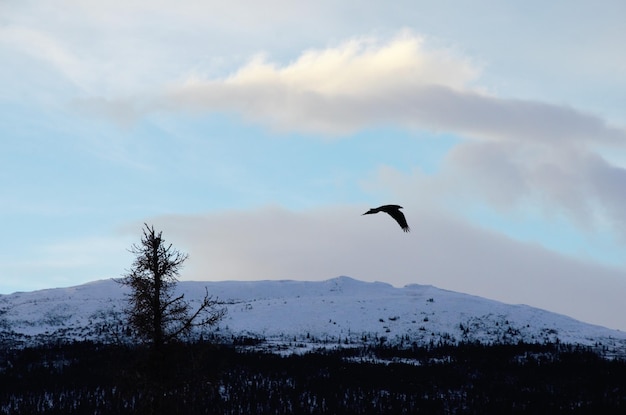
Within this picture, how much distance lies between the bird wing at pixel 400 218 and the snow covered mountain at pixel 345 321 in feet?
400

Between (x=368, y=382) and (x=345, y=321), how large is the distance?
108 feet

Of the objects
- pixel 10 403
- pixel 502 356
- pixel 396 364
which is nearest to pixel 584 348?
pixel 502 356

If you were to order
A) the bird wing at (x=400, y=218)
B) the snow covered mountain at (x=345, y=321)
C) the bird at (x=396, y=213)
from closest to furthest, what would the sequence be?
the bird at (x=396, y=213) → the bird wing at (x=400, y=218) → the snow covered mountain at (x=345, y=321)

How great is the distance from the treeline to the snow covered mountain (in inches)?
319

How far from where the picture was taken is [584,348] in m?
151

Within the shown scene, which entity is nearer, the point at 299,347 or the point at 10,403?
the point at 10,403

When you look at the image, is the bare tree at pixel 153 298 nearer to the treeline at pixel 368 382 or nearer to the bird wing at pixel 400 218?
the bird wing at pixel 400 218

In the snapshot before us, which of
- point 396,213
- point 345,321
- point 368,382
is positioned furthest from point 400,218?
point 345,321

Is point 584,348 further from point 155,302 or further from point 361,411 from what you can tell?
point 155,302

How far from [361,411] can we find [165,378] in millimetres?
102201

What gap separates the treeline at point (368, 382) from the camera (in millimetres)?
→ 124688

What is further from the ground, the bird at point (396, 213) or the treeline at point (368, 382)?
the bird at point (396, 213)

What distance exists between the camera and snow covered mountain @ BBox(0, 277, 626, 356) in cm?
15625

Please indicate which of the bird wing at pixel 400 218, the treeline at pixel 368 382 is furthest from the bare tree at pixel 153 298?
the treeline at pixel 368 382
